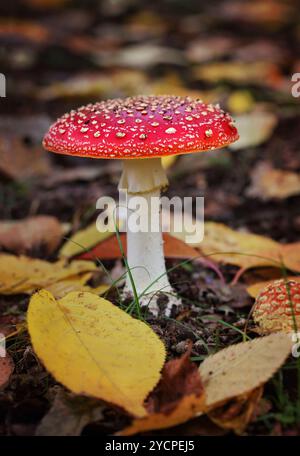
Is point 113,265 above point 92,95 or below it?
below

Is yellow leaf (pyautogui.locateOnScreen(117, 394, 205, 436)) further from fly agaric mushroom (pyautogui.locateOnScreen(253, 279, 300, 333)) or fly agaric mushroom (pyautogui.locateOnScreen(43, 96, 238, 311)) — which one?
fly agaric mushroom (pyautogui.locateOnScreen(43, 96, 238, 311))

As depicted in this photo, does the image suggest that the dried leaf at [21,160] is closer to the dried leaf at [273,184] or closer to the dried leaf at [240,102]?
the dried leaf at [273,184]

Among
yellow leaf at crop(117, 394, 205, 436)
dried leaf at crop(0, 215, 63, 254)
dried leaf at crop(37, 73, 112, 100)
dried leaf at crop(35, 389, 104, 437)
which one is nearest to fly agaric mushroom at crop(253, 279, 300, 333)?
yellow leaf at crop(117, 394, 205, 436)

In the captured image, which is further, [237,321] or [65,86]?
[65,86]

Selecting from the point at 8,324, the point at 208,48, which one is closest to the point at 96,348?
the point at 8,324

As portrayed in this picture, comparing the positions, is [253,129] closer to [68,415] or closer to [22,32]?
[68,415]
